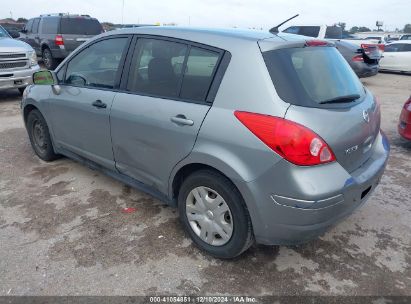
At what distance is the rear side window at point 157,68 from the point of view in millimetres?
2859

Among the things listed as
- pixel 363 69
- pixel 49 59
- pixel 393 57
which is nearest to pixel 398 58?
pixel 393 57

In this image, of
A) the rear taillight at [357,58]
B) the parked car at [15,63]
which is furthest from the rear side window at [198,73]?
the rear taillight at [357,58]

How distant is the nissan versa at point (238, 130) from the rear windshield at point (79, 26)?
10.1m

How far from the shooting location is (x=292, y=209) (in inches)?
90.0

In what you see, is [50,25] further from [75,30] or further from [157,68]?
[157,68]

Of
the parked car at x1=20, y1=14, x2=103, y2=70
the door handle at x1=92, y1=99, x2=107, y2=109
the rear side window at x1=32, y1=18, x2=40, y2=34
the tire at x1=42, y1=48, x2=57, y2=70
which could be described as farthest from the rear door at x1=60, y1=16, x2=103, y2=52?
the door handle at x1=92, y1=99, x2=107, y2=109

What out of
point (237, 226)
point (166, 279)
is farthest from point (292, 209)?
point (166, 279)

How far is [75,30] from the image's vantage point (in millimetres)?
12492

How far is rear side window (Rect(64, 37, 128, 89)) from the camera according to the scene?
133 inches

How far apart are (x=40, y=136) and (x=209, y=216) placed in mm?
2979

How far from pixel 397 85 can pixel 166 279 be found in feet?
39.6

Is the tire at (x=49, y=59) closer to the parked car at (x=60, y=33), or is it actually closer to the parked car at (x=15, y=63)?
the parked car at (x=60, y=33)

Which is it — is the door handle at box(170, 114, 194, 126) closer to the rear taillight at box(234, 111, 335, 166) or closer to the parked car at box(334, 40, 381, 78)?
the rear taillight at box(234, 111, 335, 166)

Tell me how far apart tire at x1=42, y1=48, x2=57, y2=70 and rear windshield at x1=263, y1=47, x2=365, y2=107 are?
12148mm
